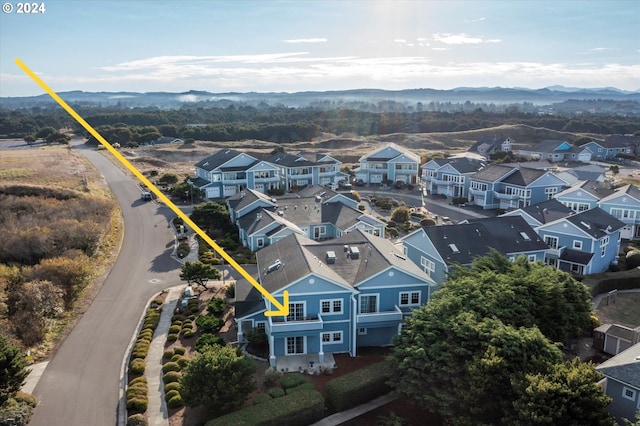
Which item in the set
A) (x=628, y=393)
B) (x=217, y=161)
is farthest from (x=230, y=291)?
(x=217, y=161)

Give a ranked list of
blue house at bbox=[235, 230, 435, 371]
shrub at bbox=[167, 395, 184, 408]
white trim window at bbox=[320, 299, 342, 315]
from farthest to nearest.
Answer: white trim window at bbox=[320, 299, 342, 315] < blue house at bbox=[235, 230, 435, 371] < shrub at bbox=[167, 395, 184, 408]

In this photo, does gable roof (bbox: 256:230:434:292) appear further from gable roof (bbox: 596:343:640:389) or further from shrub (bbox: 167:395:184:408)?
gable roof (bbox: 596:343:640:389)

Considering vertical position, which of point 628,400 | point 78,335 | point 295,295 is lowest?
point 78,335

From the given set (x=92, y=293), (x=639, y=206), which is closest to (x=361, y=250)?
(x=92, y=293)

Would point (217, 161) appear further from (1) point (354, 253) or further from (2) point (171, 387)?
(2) point (171, 387)

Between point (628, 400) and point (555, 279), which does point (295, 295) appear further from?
point (628, 400)

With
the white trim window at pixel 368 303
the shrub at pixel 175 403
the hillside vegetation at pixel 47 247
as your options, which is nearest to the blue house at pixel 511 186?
the white trim window at pixel 368 303

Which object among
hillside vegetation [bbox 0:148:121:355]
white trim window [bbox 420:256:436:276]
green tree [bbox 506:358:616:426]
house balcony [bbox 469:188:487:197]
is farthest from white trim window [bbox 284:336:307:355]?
house balcony [bbox 469:188:487:197]
